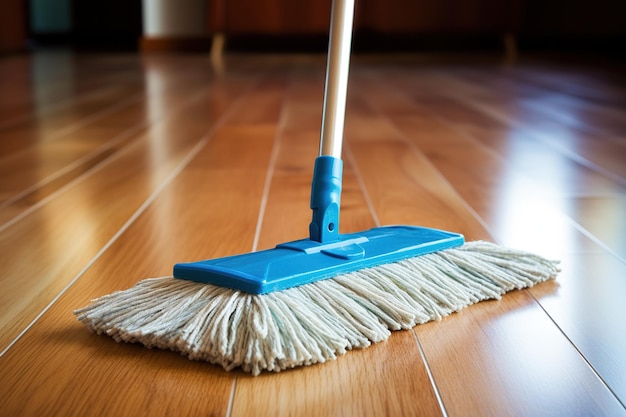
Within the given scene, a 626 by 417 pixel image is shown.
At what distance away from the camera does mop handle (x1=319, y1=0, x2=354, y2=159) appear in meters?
0.81

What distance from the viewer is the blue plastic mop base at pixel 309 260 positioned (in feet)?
2.27

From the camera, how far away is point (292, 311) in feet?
2.21

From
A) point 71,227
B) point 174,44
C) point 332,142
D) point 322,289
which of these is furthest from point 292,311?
point 174,44

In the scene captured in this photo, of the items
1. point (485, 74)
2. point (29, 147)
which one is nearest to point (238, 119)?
point (29, 147)

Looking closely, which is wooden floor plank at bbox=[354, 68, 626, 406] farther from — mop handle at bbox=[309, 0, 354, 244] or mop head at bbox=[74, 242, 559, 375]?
mop handle at bbox=[309, 0, 354, 244]

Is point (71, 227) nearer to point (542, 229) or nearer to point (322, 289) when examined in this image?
point (322, 289)

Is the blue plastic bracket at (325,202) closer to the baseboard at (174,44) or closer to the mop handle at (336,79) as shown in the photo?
the mop handle at (336,79)

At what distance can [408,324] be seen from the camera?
2.41ft

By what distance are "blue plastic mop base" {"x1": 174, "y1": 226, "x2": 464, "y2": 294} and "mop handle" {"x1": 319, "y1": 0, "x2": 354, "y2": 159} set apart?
90 millimetres

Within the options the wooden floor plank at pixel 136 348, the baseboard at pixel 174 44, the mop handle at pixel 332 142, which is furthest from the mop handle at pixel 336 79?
the baseboard at pixel 174 44

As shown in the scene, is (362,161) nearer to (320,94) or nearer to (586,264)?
(586,264)

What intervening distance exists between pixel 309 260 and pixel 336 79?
18 centimetres

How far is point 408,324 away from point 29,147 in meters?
1.13

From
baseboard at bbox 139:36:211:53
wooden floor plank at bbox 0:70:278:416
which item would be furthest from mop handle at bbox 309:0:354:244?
baseboard at bbox 139:36:211:53
